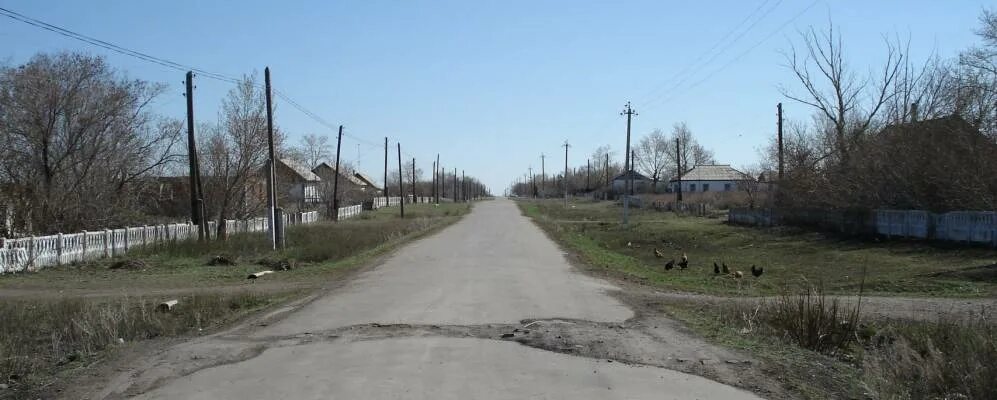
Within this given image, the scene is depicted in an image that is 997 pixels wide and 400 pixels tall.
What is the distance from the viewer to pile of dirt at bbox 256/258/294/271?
20212 millimetres

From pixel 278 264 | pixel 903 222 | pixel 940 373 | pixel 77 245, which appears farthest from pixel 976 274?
pixel 77 245

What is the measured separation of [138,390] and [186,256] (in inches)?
737

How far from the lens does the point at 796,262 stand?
24.0m

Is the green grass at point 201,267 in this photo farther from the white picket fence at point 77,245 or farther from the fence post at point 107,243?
the fence post at point 107,243

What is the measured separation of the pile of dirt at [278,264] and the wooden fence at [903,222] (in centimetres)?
2171

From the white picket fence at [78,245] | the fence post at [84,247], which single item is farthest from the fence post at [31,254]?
the fence post at [84,247]

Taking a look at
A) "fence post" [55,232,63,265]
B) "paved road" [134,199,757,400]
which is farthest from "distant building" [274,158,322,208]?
"paved road" [134,199,757,400]

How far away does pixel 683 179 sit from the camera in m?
116

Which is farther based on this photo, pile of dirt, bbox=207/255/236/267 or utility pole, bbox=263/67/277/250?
utility pole, bbox=263/67/277/250

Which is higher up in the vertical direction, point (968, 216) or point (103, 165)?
point (103, 165)

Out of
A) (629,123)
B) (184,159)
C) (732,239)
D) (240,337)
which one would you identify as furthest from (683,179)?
(240,337)

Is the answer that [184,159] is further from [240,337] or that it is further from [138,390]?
[138,390]

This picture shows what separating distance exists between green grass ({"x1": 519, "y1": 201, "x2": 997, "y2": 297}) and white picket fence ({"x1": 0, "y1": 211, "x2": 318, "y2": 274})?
50.5 feet

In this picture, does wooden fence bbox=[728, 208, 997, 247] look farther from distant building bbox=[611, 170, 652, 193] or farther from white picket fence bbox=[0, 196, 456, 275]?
distant building bbox=[611, 170, 652, 193]
